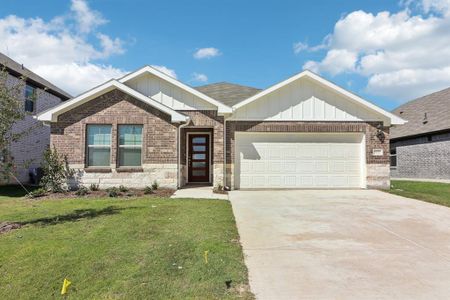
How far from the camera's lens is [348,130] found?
1363cm

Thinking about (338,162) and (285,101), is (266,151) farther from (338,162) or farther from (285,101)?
(338,162)

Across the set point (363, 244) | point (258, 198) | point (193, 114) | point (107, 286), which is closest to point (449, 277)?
point (363, 244)

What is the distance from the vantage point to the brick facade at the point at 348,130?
44.3ft

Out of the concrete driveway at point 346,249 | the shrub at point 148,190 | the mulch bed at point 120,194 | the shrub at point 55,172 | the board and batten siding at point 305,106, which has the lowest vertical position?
the concrete driveway at point 346,249

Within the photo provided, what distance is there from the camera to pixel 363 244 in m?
5.63

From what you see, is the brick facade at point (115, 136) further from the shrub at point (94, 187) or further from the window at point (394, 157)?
the window at point (394, 157)

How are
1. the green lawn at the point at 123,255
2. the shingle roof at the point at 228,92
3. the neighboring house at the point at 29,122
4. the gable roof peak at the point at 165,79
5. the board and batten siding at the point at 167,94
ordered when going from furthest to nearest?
the neighboring house at the point at 29,122 → the shingle roof at the point at 228,92 → the board and batten siding at the point at 167,94 → the gable roof peak at the point at 165,79 → the green lawn at the point at 123,255

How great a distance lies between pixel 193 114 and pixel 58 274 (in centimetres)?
988

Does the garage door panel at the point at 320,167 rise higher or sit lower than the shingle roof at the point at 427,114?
lower

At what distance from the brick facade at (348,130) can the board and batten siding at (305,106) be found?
0.73ft

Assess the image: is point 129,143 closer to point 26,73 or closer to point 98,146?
point 98,146

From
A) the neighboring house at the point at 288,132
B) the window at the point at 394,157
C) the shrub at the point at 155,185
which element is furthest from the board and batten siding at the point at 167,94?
the window at the point at 394,157

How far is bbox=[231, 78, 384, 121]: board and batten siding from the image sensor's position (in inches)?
535

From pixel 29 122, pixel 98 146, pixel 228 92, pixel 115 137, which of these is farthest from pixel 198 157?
pixel 29 122
